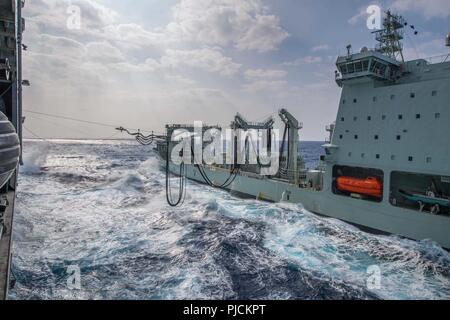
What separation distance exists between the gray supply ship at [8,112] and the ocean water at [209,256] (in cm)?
294

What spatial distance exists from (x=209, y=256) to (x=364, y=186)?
12.3 m

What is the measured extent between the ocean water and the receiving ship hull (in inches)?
26.4

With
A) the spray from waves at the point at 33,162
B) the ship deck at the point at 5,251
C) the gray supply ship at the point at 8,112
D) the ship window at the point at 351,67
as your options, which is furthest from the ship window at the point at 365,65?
the spray from waves at the point at 33,162

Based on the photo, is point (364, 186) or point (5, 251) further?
point (364, 186)

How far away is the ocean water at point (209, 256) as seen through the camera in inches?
393

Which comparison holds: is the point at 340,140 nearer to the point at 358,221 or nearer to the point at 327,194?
the point at 327,194

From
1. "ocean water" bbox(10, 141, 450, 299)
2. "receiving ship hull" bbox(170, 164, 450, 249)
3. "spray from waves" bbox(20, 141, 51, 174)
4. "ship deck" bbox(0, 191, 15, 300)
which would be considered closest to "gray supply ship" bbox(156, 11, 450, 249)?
"receiving ship hull" bbox(170, 164, 450, 249)

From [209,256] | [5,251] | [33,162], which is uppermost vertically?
[33,162]

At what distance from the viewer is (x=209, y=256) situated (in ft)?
42.4

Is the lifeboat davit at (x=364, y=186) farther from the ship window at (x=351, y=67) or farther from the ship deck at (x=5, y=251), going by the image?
the ship deck at (x=5, y=251)

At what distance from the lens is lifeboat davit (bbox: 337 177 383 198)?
703 inches

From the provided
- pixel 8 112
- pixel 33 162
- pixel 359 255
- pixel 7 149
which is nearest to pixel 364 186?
pixel 359 255

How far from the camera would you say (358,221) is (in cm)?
1816

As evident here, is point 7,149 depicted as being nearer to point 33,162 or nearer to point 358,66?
point 358,66
